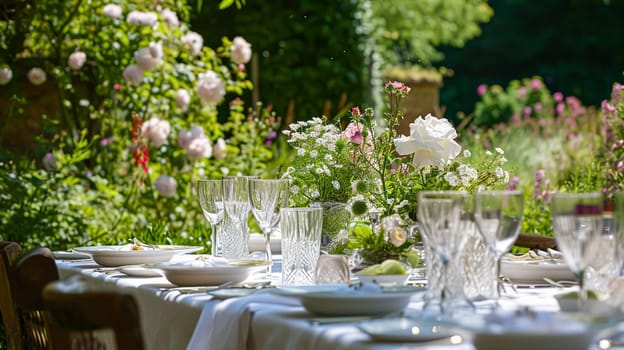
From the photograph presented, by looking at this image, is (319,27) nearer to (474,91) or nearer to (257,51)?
(257,51)

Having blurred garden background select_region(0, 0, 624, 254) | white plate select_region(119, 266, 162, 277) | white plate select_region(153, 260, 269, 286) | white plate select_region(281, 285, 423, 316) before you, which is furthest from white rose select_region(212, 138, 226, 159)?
white plate select_region(281, 285, 423, 316)

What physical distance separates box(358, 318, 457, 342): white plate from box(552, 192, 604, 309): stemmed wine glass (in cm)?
23

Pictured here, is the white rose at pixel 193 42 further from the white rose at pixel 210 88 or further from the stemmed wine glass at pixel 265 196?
the stemmed wine glass at pixel 265 196

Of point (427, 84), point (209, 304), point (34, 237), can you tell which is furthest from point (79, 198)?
point (427, 84)

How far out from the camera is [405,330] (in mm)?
1513

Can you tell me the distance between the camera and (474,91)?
18.8 metres

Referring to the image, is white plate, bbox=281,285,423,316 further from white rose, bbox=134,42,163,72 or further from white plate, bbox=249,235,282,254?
white rose, bbox=134,42,163,72

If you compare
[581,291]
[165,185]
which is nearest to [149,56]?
[165,185]

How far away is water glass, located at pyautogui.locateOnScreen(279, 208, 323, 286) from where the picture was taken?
2109 mm

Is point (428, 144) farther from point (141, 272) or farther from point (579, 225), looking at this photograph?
point (579, 225)

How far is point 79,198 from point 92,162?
21.1 inches

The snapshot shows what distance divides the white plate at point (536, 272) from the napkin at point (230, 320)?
1.91ft

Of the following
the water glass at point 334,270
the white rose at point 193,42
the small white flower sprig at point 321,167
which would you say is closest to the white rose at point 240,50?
the white rose at point 193,42

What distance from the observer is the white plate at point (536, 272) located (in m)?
2.21
